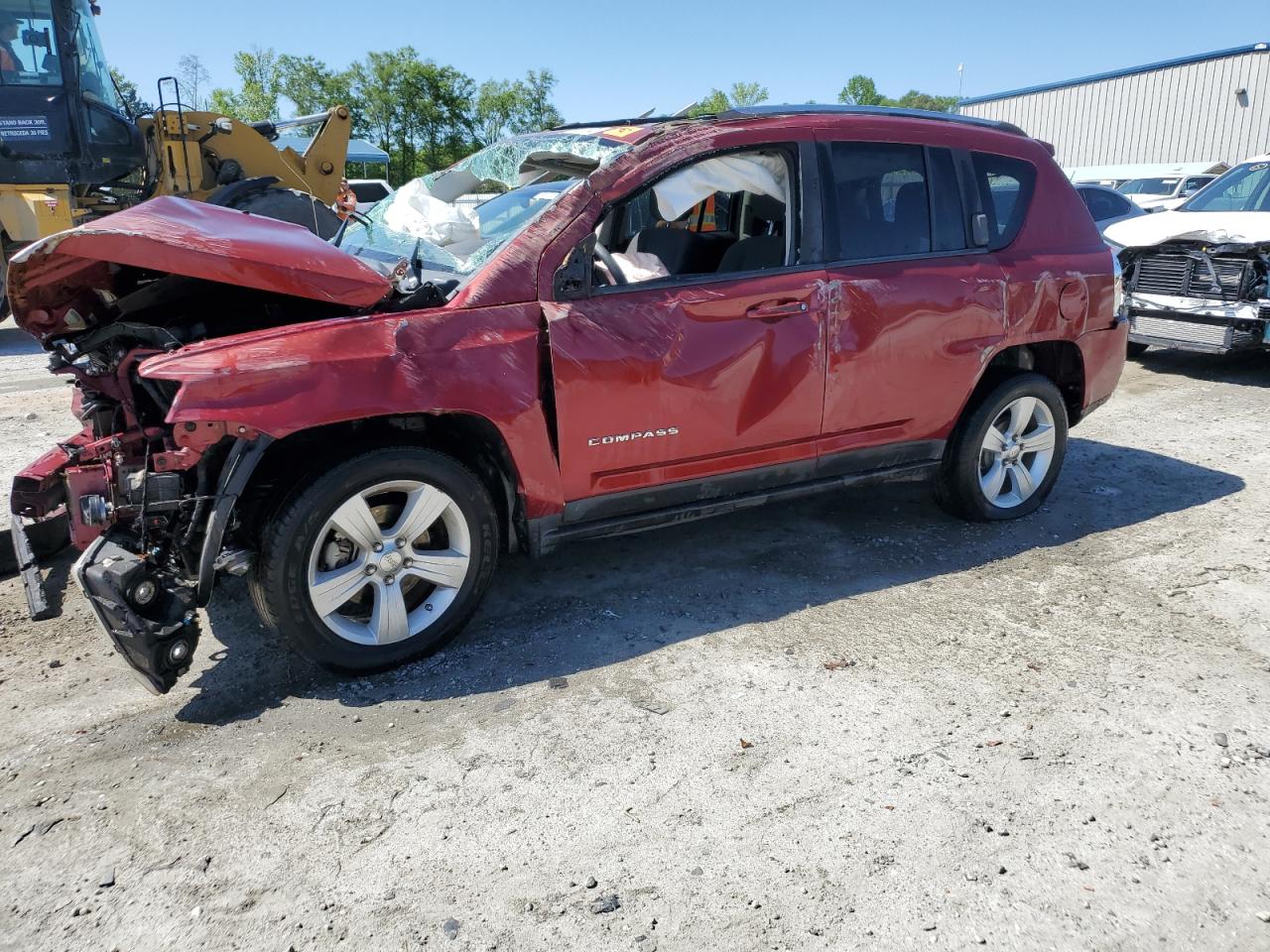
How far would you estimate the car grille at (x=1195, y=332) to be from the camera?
8172 millimetres

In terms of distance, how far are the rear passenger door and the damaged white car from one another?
202 inches

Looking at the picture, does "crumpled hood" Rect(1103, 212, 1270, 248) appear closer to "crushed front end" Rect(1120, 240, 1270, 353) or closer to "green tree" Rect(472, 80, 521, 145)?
"crushed front end" Rect(1120, 240, 1270, 353)

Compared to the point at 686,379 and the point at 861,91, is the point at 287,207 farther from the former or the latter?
Answer: the point at 861,91

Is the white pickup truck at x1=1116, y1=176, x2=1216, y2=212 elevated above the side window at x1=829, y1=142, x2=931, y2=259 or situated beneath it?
elevated above

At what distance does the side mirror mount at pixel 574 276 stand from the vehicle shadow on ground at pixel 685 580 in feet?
4.41

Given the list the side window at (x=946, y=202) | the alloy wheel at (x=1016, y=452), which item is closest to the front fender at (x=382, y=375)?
the side window at (x=946, y=202)

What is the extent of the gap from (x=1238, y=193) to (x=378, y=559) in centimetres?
950

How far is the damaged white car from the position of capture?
26.8 feet

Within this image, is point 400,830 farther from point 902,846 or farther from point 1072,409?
point 1072,409

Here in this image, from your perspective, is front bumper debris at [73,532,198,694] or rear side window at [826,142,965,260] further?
rear side window at [826,142,965,260]

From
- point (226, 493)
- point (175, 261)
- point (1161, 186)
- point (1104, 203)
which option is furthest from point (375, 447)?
point (1161, 186)

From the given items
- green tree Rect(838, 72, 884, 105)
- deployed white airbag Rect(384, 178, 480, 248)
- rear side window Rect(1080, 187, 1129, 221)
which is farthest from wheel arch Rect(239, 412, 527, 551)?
green tree Rect(838, 72, 884, 105)

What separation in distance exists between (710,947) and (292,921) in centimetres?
103

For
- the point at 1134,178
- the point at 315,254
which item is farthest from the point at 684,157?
the point at 1134,178
